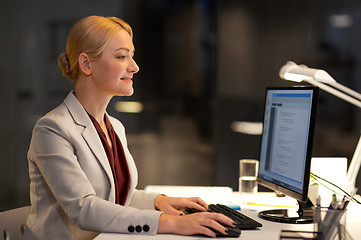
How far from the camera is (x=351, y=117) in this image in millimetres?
4219

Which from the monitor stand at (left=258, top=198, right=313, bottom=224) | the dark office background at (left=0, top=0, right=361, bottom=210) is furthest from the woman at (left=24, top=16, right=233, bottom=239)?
the dark office background at (left=0, top=0, right=361, bottom=210)

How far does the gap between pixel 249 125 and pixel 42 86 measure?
1902 mm

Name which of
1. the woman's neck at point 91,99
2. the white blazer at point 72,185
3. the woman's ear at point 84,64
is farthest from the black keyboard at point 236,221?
the woman's ear at point 84,64

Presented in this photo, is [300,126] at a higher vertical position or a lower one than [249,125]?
higher

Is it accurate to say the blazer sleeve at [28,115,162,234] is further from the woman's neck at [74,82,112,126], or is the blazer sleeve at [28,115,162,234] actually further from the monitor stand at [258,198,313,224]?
the monitor stand at [258,198,313,224]

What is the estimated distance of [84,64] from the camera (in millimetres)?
1938

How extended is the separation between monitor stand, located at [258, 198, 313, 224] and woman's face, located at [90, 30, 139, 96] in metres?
0.71

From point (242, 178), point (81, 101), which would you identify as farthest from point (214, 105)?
point (81, 101)

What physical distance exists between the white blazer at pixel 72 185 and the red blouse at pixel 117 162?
0.30 feet

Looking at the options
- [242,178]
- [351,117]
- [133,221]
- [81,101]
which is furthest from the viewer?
[351,117]

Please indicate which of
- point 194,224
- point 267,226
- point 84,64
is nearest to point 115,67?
point 84,64

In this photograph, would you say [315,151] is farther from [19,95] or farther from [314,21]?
[19,95]

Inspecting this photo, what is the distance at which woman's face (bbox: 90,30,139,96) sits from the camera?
1923 mm

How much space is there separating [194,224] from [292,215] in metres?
0.49
